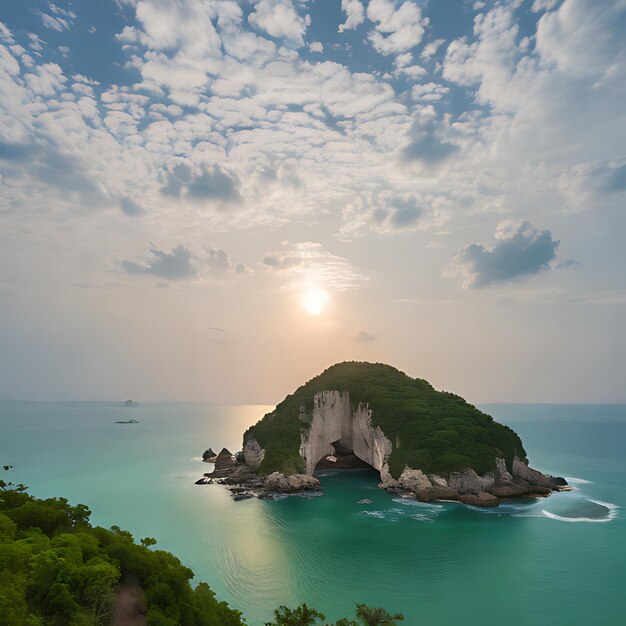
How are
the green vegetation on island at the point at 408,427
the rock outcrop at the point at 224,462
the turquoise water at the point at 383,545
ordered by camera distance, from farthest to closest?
the rock outcrop at the point at 224,462, the green vegetation on island at the point at 408,427, the turquoise water at the point at 383,545

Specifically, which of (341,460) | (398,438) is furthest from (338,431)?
(398,438)

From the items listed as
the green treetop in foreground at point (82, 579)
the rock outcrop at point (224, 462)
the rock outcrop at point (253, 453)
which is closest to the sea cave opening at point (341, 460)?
the rock outcrop at point (253, 453)

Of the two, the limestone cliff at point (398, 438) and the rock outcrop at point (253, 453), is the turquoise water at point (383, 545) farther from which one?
the rock outcrop at point (253, 453)

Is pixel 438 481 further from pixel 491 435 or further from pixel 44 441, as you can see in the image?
pixel 44 441

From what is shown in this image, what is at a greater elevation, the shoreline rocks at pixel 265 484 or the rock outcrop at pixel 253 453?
the rock outcrop at pixel 253 453

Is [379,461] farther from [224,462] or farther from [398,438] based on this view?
[224,462]
